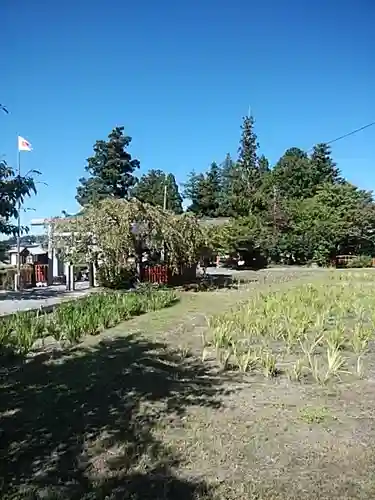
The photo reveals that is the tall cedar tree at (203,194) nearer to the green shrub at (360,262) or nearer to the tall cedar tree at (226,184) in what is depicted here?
the tall cedar tree at (226,184)

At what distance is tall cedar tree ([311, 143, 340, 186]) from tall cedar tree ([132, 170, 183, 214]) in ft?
50.0

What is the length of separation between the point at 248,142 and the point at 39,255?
97.7 ft

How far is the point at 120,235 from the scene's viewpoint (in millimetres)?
14758

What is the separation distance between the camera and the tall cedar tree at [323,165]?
51.7 metres

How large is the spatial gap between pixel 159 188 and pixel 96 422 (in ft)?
182

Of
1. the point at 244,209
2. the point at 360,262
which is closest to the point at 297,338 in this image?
the point at 360,262

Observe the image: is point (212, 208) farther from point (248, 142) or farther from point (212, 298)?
point (212, 298)

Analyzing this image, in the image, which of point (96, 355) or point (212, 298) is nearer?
point (96, 355)

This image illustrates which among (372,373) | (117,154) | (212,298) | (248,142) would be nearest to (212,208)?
(248,142)

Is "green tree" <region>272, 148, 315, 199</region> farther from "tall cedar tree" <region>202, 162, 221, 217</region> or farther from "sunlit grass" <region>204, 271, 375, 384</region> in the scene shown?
"sunlit grass" <region>204, 271, 375, 384</region>

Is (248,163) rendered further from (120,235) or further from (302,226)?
(120,235)

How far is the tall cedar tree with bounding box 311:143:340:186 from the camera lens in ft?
170

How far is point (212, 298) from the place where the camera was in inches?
531

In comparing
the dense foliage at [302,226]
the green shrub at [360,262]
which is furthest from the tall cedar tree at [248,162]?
the green shrub at [360,262]
